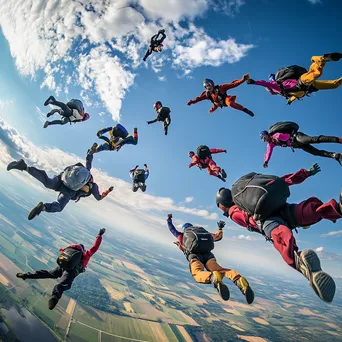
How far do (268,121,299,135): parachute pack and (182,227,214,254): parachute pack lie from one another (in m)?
3.40

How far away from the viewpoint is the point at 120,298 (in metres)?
72.8

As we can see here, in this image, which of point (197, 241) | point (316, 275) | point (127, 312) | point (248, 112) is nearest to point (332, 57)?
point (248, 112)

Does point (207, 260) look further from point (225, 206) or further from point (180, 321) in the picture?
point (180, 321)

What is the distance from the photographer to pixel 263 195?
9.41ft

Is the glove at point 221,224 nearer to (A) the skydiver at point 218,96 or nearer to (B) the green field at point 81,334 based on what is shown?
(A) the skydiver at point 218,96

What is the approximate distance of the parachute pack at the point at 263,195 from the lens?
2.87 metres

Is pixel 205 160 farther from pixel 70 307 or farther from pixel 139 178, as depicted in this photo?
pixel 70 307

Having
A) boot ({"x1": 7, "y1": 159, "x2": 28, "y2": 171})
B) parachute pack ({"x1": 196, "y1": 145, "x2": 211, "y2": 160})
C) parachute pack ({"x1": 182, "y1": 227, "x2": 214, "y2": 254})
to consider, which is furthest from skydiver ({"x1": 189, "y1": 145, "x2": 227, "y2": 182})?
boot ({"x1": 7, "y1": 159, "x2": 28, "y2": 171})

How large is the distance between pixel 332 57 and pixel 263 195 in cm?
410

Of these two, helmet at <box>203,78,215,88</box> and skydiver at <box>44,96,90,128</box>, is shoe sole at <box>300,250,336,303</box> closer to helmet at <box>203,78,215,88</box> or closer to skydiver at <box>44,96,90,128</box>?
helmet at <box>203,78,215,88</box>

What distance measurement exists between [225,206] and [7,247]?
10693cm

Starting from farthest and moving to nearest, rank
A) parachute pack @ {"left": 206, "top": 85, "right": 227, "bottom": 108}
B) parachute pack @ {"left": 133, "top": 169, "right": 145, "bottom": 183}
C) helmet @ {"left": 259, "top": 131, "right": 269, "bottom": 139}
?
1. parachute pack @ {"left": 133, "top": 169, "right": 145, "bottom": 183}
2. parachute pack @ {"left": 206, "top": 85, "right": 227, "bottom": 108}
3. helmet @ {"left": 259, "top": 131, "right": 269, "bottom": 139}

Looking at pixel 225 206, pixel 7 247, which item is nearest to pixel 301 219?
pixel 225 206

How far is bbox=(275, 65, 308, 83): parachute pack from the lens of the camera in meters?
5.57
